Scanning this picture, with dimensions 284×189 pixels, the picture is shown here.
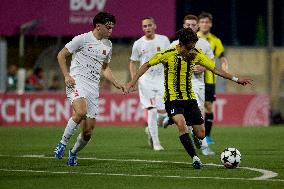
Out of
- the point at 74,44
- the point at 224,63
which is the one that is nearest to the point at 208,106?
the point at 224,63

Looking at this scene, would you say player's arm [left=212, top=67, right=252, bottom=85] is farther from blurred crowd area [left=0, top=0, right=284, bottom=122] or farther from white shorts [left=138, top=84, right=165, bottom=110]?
blurred crowd area [left=0, top=0, right=284, bottom=122]

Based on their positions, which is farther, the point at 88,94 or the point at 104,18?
the point at 88,94

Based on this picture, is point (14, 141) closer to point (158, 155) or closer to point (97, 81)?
point (158, 155)

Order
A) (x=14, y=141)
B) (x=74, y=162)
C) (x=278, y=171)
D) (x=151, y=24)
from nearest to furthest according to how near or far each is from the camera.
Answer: (x=278, y=171) < (x=74, y=162) < (x=151, y=24) < (x=14, y=141)

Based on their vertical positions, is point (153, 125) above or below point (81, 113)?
below

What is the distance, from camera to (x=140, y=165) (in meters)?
13.4

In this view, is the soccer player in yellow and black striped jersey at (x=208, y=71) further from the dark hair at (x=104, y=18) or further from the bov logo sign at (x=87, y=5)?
the bov logo sign at (x=87, y=5)

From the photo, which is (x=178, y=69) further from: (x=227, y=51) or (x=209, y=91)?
(x=227, y=51)

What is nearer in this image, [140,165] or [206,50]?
[140,165]

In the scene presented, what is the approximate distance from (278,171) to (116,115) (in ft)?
47.2

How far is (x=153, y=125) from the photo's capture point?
1756cm

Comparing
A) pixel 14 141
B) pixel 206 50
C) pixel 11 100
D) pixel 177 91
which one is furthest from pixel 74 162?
pixel 11 100

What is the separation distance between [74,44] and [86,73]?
467mm

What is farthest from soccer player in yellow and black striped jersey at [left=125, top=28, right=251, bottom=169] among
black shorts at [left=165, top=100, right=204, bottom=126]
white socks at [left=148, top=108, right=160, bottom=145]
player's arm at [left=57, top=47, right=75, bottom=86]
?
white socks at [left=148, top=108, right=160, bottom=145]
